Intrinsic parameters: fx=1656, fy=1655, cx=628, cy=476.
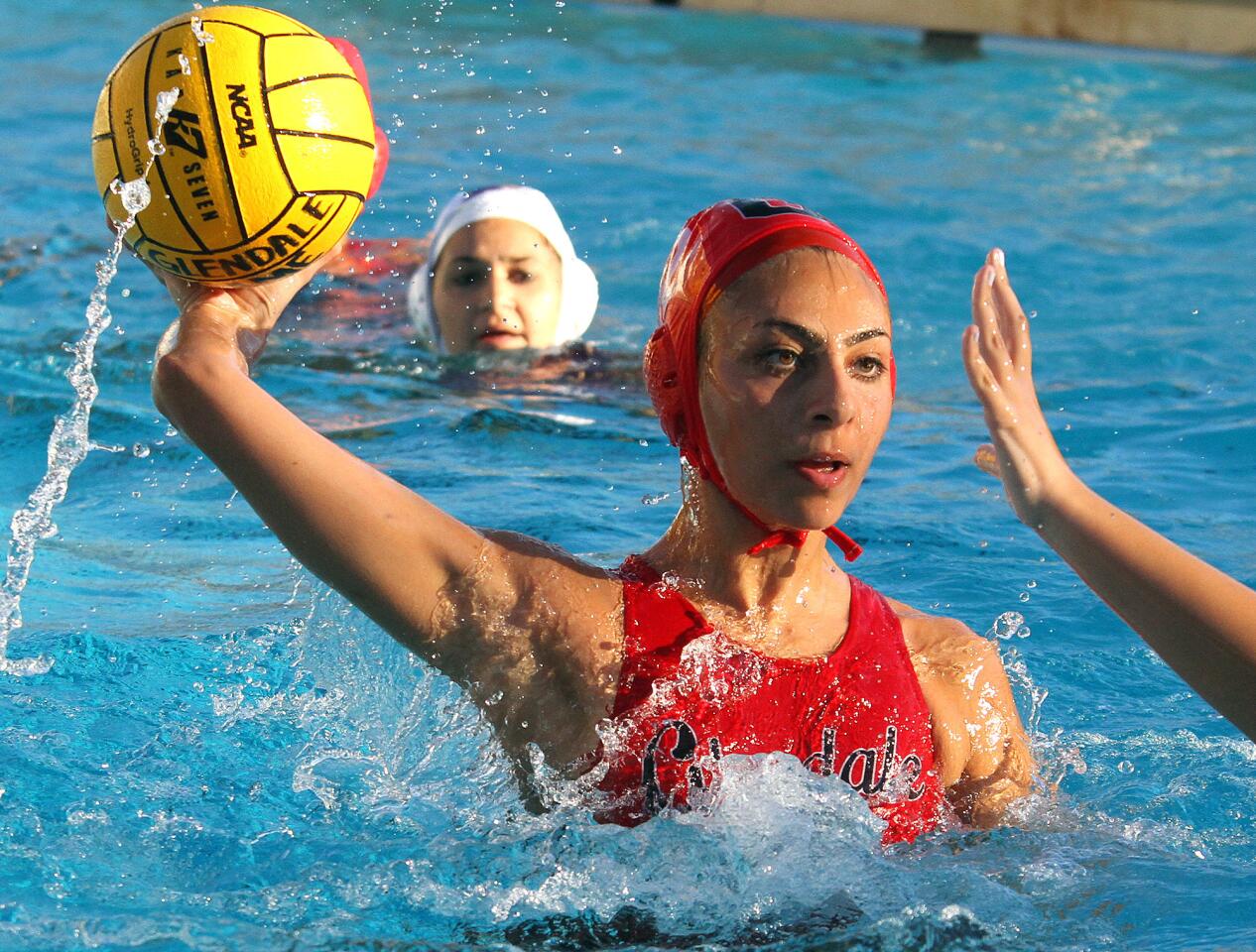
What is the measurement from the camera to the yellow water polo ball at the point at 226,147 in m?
2.82

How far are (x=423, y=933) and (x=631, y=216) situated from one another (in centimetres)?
645

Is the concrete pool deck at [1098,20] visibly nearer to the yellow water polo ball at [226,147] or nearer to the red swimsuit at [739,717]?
the yellow water polo ball at [226,147]

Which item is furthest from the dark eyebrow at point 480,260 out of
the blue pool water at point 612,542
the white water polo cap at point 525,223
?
the blue pool water at point 612,542

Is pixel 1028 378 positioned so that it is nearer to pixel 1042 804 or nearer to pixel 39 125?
pixel 1042 804

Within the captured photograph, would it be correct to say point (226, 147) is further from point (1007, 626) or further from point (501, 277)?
point (501, 277)

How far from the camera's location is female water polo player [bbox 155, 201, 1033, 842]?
8.30 ft

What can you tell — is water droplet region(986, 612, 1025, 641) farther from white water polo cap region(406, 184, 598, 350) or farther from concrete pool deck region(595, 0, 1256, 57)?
concrete pool deck region(595, 0, 1256, 57)

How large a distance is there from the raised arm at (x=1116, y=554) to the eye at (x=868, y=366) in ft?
0.94

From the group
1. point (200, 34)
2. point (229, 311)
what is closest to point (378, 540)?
point (229, 311)

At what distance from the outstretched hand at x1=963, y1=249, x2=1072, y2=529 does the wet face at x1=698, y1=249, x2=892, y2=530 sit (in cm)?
28

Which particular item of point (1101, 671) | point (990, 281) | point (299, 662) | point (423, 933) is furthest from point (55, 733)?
point (1101, 671)

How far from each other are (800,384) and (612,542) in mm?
2223

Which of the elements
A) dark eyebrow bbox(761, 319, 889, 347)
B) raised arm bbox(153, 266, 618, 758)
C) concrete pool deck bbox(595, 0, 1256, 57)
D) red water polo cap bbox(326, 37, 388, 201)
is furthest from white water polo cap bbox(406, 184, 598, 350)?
concrete pool deck bbox(595, 0, 1256, 57)

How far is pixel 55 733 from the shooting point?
3.54 m
